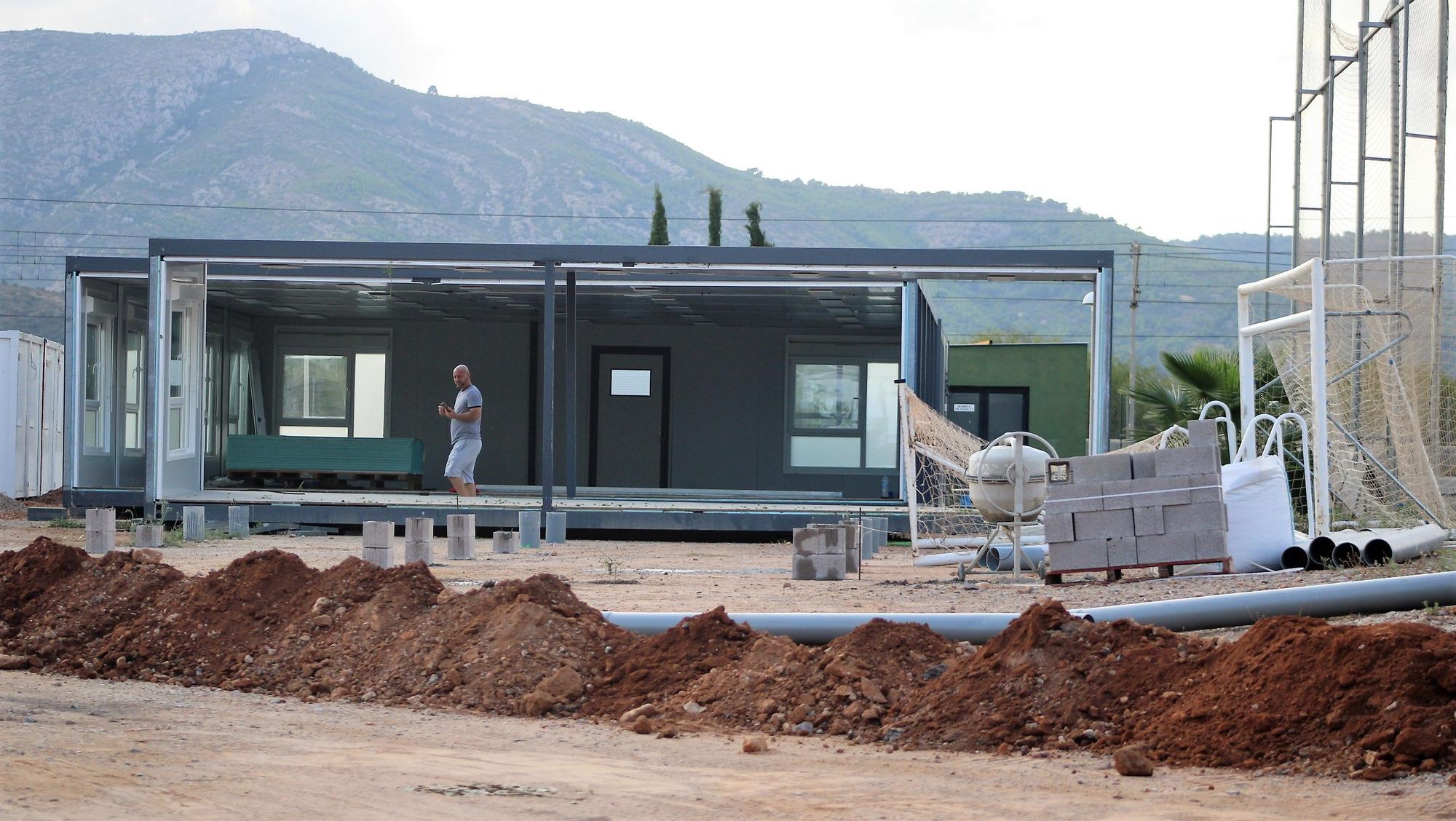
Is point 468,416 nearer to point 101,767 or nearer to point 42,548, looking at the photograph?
point 42,548

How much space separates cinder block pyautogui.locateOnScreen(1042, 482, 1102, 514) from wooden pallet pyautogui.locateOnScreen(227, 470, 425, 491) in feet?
36.9

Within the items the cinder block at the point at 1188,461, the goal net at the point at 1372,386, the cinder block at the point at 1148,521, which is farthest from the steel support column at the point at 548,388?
the goal net at the point at 1372,386

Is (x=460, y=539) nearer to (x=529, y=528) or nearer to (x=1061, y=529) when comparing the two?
(x=529, y=528)

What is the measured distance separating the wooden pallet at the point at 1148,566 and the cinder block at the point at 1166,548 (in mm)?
27

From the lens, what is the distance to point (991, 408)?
89.8 ft

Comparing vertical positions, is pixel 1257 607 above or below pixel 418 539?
above

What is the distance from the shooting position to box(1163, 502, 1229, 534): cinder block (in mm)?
9547

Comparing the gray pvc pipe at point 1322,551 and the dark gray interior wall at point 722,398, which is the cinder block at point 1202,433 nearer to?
the gray pvc pipe at point 1322,551

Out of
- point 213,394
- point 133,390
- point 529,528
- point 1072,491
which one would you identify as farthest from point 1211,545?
point 213,394

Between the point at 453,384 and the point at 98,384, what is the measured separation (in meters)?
5.28

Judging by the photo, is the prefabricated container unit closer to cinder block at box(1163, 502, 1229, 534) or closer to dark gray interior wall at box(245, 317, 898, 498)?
dark gray interior wall at box(245, 317, 898, 498)

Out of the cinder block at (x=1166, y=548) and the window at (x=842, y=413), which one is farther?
the window at (x=842, y=413)

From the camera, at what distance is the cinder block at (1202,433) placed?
9734 millimetres

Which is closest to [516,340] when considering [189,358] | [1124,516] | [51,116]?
[189,358]
